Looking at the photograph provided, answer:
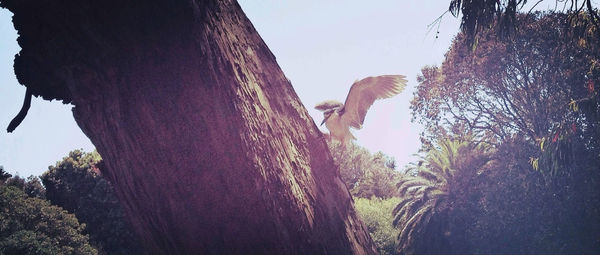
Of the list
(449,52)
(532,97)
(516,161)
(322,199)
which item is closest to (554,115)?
(532,97)

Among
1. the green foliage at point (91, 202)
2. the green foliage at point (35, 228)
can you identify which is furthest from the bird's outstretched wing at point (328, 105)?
the green foliage at point (91, 202)

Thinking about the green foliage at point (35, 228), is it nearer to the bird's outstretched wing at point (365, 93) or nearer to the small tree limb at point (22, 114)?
the bird's outstretched wing at point (365, 93)

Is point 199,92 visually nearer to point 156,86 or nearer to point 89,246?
point 156,86

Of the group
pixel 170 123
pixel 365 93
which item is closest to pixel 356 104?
pixel 365 93

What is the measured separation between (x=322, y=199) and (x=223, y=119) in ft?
1.82

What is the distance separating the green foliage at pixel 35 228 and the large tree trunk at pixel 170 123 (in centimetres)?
1472

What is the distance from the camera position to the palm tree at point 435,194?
19.7 m

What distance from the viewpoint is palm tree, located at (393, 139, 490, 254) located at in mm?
19734

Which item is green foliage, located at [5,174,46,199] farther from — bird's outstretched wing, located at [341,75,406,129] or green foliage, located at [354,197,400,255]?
bird's outstretched wing, located at [341,75,406,129]

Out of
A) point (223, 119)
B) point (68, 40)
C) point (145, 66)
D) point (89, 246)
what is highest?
point (89, 246)

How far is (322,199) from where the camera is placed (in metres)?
1.65

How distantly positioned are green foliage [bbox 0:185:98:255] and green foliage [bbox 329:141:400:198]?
57.4 feet

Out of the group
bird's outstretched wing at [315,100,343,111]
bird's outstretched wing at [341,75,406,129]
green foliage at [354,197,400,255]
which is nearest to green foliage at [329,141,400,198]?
green foliage at [354,197,400,255]

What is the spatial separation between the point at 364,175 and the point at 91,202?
2067 centimetres
